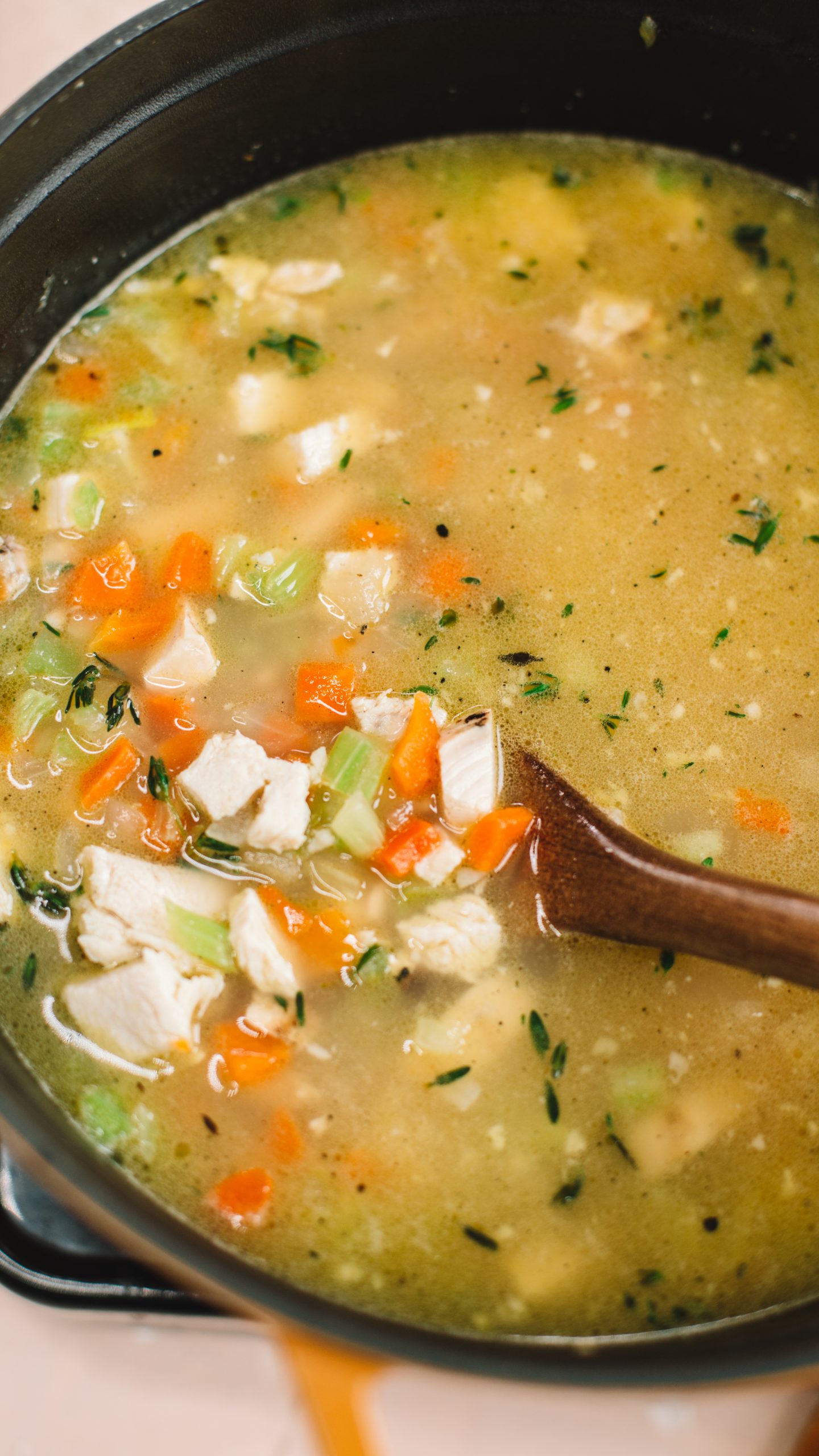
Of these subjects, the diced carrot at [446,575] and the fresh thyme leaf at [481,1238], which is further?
the diced carrot at [446,575]

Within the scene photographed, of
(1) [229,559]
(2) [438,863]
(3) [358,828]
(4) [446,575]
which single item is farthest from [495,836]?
(1) [229,559]

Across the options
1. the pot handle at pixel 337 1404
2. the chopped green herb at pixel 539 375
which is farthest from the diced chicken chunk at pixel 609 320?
the pot handle at pixel 337 1404

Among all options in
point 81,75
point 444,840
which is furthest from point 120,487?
point 444,840

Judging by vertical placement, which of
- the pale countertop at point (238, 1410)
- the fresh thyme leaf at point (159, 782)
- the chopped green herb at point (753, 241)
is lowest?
the pale countertop at point (238, 1410)

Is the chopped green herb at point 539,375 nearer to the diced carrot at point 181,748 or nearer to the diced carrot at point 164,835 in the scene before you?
the diced carrot at point 181,748

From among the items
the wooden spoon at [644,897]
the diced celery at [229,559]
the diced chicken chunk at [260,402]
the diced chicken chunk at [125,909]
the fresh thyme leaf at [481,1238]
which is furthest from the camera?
the diced chicken chunk at [260,402]

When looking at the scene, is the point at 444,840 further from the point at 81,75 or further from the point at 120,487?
the point at 81,75

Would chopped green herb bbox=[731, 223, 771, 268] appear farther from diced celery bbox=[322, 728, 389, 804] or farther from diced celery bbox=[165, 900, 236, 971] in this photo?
diced celery bbox=[165, 900, 236, 971]
